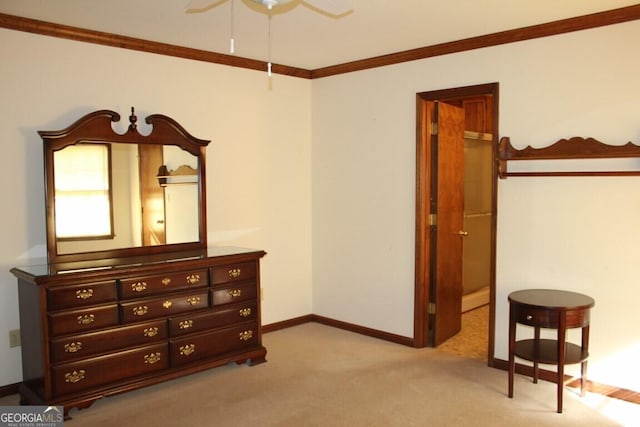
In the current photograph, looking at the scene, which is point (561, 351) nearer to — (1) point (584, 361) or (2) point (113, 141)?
(1) point (584, 361)

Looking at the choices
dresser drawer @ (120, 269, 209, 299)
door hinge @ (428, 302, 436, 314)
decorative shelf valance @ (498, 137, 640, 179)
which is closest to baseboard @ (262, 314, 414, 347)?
door hinge @ (428, 302, 436, 314)

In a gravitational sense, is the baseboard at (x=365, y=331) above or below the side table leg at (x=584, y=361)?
below

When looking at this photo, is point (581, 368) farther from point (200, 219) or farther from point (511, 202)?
point (200, 219)

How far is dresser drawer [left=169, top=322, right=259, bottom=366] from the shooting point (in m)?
3.50

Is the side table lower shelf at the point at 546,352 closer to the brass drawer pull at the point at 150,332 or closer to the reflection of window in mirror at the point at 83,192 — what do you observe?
the brass drawer pull at the point at 150,332

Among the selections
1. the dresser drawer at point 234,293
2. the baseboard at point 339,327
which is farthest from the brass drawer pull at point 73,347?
the baseboard at point 339,327

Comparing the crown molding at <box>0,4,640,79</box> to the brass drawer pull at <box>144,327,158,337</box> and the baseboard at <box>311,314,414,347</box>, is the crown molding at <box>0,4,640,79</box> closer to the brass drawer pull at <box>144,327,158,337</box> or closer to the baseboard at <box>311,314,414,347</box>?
the brass drawer pull at <box>144,327,158,337</box>

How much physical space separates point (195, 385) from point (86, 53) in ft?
7.82

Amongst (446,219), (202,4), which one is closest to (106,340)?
(202,4)

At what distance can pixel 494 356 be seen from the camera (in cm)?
383

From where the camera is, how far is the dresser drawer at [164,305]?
327 cm

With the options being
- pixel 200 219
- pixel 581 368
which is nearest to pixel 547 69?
pixel 581 368

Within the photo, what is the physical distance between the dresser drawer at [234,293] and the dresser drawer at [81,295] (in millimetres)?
720
